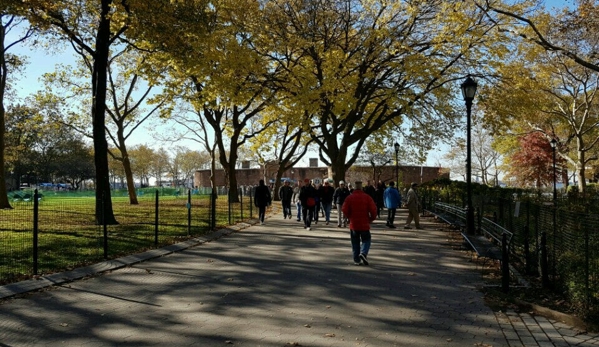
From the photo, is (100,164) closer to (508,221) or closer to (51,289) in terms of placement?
(51,289)

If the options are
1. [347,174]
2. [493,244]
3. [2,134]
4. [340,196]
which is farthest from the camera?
→ [347,174]

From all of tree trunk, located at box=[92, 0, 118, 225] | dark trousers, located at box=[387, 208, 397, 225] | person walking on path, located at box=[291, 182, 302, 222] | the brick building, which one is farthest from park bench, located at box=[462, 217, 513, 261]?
the brick building

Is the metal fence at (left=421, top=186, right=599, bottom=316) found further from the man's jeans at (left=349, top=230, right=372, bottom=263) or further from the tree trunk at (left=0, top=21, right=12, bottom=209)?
the tree trunk at (left=0, top=21, right=12, bottom=209)

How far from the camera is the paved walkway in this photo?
5.50m

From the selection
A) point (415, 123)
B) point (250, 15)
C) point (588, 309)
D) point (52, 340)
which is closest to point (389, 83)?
point (415, 123)

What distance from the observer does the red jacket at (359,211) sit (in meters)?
10.1

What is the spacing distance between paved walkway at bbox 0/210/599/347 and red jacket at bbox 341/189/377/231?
2.74 ft

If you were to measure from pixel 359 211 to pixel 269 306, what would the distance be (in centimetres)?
386

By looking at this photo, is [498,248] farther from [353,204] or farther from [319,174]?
[319,174]

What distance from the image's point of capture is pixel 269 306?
22.5 ft

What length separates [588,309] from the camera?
6.01m

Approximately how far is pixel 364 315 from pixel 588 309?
106 inches

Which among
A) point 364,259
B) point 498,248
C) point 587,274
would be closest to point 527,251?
point 498,248

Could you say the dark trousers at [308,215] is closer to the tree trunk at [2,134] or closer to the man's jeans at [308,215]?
the man's jeans at [308,215]
